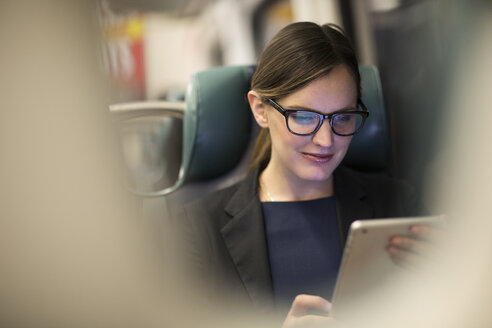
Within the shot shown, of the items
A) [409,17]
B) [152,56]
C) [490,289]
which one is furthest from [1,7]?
[152,56]

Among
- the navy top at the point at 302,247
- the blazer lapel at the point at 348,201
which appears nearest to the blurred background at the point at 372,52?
the blazer lapel at the point at 348,201

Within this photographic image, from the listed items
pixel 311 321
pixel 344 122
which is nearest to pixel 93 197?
→ pixel 311 321

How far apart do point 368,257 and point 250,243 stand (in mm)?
422

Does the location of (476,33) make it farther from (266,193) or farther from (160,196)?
(160,196)

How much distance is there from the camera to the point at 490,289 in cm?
35

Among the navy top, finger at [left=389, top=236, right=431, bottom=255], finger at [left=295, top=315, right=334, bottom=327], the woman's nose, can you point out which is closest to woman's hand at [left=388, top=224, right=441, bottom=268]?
finger at [left=389, top=236, right=431, bottom=255]

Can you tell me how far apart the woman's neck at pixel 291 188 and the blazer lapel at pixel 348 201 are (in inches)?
1.1

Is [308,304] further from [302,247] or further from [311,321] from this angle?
[302,247]

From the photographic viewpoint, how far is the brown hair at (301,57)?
0.74 meters

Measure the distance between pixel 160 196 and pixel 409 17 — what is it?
752mm

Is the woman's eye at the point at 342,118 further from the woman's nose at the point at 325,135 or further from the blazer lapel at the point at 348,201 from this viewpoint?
the blazer lapel at the point at 348,201

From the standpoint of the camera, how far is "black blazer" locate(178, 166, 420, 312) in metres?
0.84

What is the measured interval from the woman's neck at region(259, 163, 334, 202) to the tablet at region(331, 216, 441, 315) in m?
0.43

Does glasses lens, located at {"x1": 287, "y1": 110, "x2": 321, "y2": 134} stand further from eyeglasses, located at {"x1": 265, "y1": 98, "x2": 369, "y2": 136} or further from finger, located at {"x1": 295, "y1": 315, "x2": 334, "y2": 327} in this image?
finger, located at {"x1": 295, "y1": 315, "x2": 334, "y2": 327}
